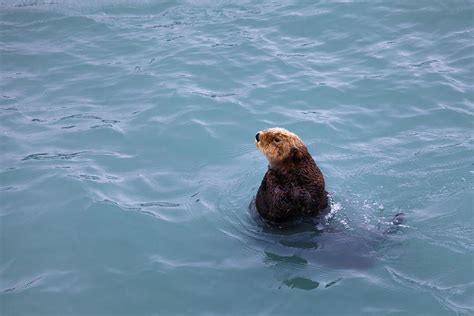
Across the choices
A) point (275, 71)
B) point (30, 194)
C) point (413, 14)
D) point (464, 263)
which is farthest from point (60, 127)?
point (413, 14)

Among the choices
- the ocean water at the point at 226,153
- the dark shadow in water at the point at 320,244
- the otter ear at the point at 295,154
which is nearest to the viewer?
the ocean water at the point at 226,153

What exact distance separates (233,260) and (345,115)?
146 inches

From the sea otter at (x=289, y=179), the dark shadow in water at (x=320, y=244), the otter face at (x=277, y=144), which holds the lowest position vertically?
the dark shadow in water at (x=320, y=244)

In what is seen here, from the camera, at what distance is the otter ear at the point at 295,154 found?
6.57 m

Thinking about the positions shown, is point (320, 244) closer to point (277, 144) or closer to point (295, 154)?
point (295, 154)

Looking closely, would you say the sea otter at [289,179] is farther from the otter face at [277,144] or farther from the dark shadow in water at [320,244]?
the dark shadow in water at [320,244]

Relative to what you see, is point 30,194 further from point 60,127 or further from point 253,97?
point 253,97

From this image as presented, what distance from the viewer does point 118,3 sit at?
12891mm

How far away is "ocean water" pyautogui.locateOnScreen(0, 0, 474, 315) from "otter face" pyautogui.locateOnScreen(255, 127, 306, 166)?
0.86 m

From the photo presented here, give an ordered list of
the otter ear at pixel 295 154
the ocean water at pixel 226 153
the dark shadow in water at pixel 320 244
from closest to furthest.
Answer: the ocean water at pixel 226 153 < the dark shadow in water at pixel 320 244 < the otter ear at pixel 295 154

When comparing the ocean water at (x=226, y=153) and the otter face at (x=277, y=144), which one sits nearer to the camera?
the ocean water at (x=226, y=153)

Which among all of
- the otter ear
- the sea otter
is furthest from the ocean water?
the otter ear

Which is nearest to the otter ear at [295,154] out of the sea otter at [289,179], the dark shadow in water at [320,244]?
the sea otter at [289,179]

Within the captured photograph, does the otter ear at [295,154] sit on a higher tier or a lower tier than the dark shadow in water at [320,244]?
higher
